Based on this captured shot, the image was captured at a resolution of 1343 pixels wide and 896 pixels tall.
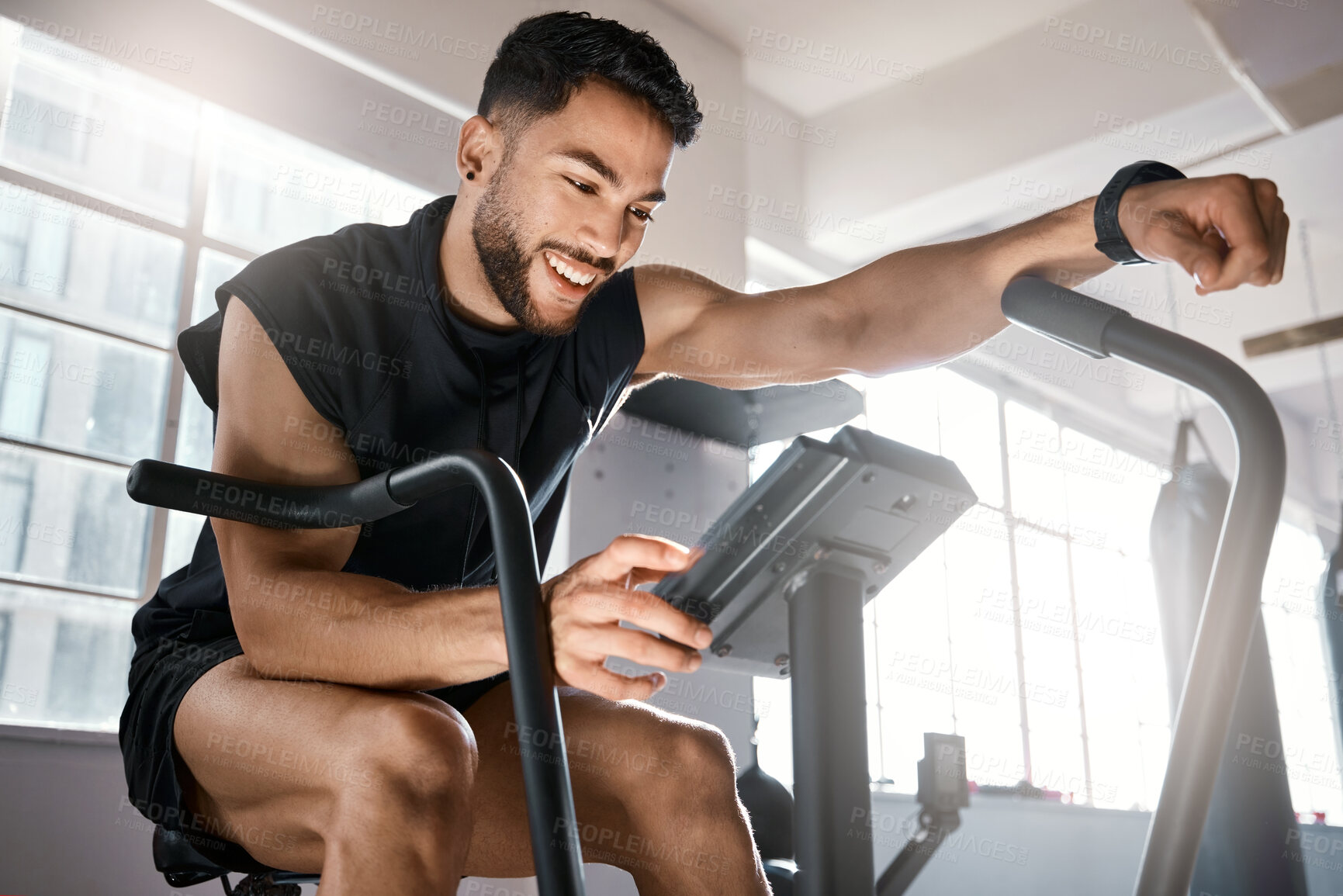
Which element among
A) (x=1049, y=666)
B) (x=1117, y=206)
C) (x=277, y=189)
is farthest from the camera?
(x=1049, y=666)

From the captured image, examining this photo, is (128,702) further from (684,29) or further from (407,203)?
(684,29)

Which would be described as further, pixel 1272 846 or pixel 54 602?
pixel 1272 846

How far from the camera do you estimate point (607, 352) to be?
1606 millimetres

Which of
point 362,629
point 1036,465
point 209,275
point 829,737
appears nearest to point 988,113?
point 1036,465

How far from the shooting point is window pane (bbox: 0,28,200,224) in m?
2.69

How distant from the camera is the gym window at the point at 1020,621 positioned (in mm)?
5605

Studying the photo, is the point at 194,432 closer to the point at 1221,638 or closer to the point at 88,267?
the point at 88,267

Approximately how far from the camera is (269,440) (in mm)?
1266

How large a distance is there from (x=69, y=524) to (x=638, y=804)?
1.99 metres

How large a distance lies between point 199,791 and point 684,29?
3880 mm

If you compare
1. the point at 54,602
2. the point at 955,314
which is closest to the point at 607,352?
the point at 955,314

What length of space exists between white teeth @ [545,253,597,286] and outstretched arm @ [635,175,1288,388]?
18cm

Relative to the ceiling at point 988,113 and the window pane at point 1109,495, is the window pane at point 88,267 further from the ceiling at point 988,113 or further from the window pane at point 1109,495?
the window pane at point 1109,495

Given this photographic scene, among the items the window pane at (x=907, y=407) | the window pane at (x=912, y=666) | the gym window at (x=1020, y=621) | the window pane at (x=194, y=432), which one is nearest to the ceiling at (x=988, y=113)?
the window pane at (x=907, y=407)
